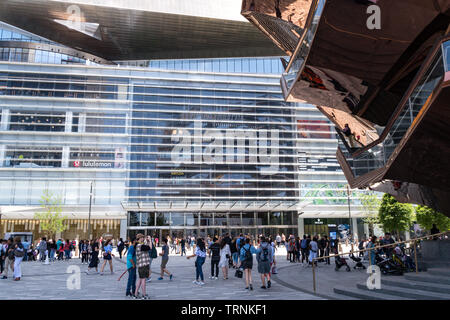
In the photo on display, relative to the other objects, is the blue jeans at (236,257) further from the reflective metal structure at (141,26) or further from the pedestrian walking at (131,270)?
the reflective metal structure at (141,26)

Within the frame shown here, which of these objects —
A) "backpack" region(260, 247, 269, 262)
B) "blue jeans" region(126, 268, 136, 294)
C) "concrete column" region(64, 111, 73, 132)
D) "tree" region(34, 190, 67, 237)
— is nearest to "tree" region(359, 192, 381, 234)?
"backpack" region(260, 247, 269, 262)

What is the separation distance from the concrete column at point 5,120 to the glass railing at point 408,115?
56.0 metres

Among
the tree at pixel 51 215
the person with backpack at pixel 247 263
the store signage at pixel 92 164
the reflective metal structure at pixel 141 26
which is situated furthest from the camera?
the reflective metal structure at pixel 141 26

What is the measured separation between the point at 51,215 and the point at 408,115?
165 ft

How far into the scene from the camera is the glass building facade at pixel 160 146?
54.5 m

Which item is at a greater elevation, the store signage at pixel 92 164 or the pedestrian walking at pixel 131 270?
the store signage at pixel 92 164

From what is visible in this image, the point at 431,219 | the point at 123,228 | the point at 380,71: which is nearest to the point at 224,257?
the point at 380,71

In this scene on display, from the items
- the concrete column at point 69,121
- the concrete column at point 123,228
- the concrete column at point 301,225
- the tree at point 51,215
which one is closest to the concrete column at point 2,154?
the tree at point 51,215

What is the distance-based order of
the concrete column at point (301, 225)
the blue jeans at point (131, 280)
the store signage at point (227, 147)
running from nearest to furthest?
the blue jeans at point (131, 280) → the store signage at point (227, 147) → the concrete column at point (301, 225)

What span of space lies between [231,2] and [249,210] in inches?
1431

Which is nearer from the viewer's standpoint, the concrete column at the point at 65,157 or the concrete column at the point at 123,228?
the concrete column at the point at 123,228

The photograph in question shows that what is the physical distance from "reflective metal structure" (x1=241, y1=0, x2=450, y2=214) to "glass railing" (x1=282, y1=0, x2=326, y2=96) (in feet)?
0.09

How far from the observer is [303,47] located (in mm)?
11039
